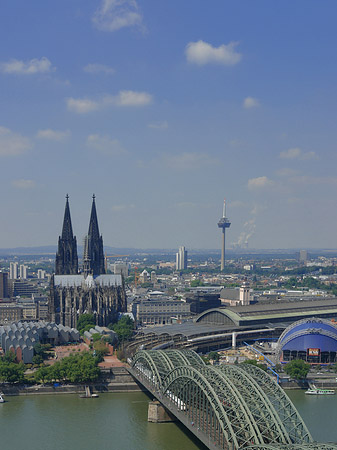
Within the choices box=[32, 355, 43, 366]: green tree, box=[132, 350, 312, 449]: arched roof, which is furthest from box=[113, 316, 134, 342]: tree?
box=[132, 350, 312, 449]: arched roof

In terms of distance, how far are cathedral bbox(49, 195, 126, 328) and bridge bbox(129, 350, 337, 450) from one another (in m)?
27.8

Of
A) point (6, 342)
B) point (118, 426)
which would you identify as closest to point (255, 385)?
point (118, 426)

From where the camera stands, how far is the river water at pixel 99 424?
26612mm

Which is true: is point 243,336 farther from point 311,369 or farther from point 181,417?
point 181,417

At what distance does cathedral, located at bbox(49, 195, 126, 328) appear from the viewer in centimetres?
5875

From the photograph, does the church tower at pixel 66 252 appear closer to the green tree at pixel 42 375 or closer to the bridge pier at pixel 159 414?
the green tree at pixel 42 375

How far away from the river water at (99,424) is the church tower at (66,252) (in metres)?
A: 30.0

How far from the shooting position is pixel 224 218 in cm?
17850

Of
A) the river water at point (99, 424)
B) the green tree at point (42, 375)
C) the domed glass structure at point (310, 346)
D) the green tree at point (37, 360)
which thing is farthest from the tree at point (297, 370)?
the green tree at point (37, 360)

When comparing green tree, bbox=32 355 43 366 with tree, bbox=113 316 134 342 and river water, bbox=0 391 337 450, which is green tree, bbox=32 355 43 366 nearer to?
river water, bbox=0 391 337 450

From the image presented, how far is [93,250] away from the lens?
214 feet

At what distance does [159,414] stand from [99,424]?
9.24 feet

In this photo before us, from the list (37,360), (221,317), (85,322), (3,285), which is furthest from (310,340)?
(3,285)

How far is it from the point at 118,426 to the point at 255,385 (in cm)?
783
